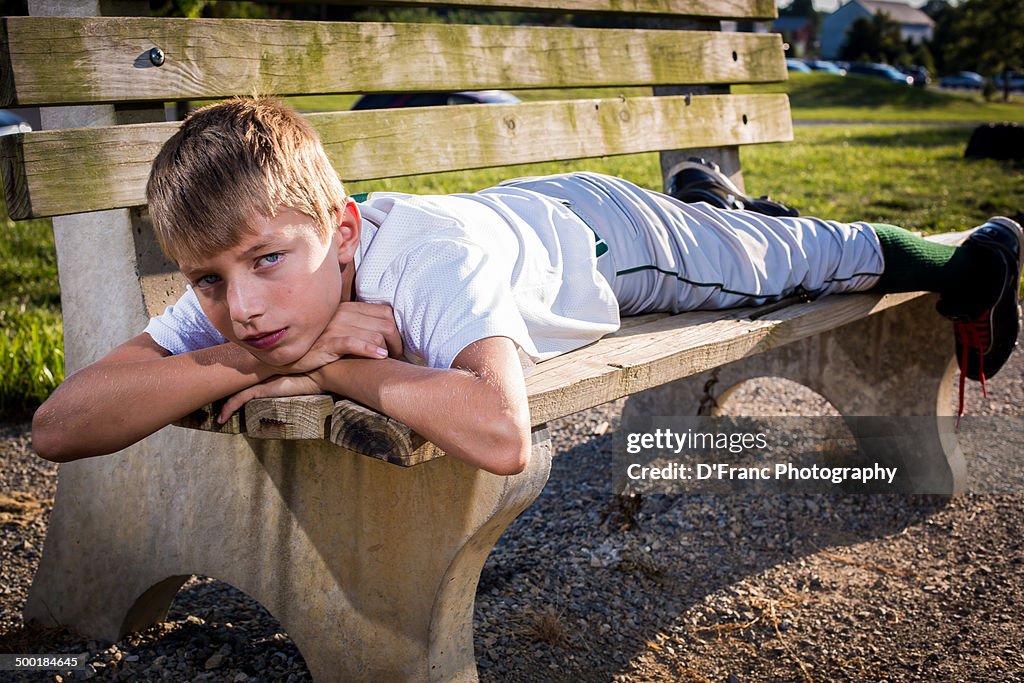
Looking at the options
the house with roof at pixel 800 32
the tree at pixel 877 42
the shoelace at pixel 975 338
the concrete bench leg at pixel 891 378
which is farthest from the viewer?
the house with roof at pixel 800 32

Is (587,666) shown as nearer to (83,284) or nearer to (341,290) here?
(341,290)

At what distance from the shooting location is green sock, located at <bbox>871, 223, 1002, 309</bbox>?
9.30ft

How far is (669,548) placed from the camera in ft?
9.99

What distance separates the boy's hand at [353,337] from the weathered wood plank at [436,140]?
703 mm

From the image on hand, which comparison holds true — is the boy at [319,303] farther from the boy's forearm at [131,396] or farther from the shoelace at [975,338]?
the shoelace at [975,338]

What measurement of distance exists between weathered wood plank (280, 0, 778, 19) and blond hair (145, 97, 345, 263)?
106cm

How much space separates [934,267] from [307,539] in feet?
6.13

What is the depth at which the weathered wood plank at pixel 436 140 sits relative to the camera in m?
2.05

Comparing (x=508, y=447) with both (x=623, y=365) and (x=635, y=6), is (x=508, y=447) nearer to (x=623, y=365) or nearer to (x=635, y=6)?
(x=623, y=365)

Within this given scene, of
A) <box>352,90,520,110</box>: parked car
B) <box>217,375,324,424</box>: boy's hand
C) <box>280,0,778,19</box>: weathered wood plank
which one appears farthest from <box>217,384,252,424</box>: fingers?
<box>352,90,520,110</box>: parked car

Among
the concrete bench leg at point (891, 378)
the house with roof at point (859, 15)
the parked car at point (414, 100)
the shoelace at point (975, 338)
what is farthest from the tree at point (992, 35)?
the house with roof at point (859, 15)

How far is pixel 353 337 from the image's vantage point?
5.68 ft

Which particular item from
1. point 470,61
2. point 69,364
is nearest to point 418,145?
point 470,61

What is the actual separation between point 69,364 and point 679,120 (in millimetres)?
2248
